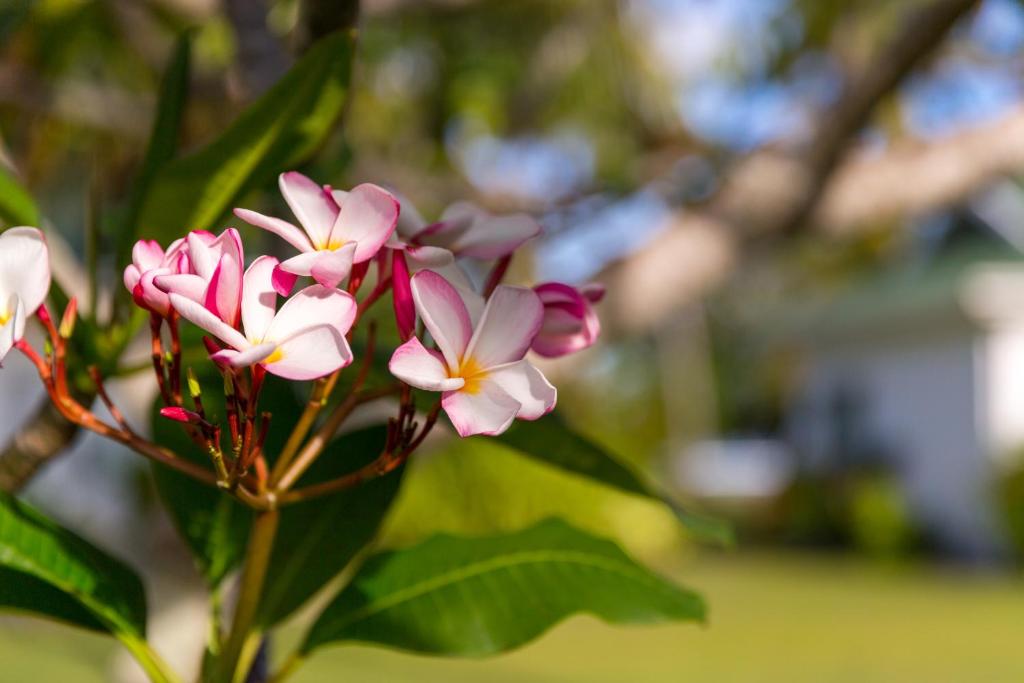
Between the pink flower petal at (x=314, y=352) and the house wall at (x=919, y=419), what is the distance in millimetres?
10644

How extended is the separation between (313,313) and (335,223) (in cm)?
7

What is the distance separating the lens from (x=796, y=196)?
2334 mm

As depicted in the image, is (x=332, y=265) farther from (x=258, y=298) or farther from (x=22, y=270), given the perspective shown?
(x=22, y=270)

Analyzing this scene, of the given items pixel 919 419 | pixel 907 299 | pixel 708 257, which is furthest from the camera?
pixel 919 419

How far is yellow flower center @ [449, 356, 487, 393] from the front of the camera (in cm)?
57

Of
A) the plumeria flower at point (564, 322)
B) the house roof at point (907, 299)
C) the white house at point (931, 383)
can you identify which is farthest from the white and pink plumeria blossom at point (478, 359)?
the house roof at point (907, 299)

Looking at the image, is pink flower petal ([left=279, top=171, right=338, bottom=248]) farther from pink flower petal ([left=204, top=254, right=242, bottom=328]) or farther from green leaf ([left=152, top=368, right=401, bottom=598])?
green leaf ([left=152, top=368, right=401, bottom=598])

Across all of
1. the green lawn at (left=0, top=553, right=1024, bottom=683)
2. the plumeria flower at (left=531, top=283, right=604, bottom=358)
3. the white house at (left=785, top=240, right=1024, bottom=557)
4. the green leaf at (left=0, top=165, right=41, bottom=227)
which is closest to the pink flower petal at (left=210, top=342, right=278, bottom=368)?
the plumeria flower at (left=531, top=283, right=604, bottom=358)

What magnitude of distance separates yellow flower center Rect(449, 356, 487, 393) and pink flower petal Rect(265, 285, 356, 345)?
2.6 inches

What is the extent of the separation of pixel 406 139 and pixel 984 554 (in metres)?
7.46

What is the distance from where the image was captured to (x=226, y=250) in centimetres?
57

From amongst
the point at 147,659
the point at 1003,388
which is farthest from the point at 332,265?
the point at 1003,388

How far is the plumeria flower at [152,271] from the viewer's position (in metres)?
0.58

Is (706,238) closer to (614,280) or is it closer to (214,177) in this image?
(614,280)
